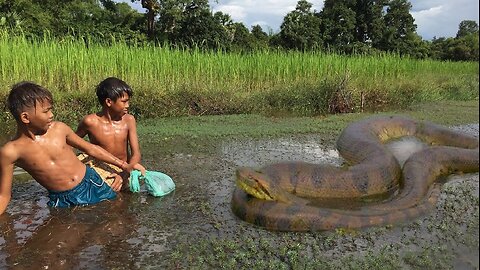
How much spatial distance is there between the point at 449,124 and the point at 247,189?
5.14 m

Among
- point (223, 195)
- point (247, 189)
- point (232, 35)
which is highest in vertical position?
point (232, 35)

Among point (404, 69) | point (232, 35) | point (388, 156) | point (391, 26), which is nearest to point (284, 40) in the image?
point (232, 35)

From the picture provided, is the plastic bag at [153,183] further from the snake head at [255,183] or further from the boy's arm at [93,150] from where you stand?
the snake head at [255,183]

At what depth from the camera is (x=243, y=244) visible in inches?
110

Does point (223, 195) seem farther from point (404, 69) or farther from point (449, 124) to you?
point (404, 69)

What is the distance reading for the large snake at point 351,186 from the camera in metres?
3.04

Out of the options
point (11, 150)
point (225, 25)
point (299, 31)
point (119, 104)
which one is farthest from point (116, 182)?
point (299, 31)

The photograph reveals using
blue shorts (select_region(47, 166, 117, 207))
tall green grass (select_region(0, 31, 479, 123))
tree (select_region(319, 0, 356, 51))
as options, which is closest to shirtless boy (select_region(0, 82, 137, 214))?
blue shorts (select_region(47, 166, 117, 207))

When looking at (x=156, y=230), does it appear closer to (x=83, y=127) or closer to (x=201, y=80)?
(x=83, y=127)

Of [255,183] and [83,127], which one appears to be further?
[83,127]

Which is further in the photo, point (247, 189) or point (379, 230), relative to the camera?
point (247, 189)

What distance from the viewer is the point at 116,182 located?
3.81 meters

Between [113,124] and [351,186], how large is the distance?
83.3 inches

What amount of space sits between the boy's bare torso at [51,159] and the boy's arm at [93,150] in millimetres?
62
